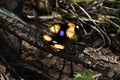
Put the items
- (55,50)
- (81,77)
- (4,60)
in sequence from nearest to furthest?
(81,77) < (55,50) < (4,60)

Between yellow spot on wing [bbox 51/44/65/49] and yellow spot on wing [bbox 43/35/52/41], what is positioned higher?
yellow spot on wing [bbox 43/35/52/41]

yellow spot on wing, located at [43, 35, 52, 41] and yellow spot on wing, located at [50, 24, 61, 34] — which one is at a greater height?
yellow spot on wing, located at [50, 24, 61, 34]

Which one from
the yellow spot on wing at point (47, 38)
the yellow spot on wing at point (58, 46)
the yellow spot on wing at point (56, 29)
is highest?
the yellow spot on wing at point (56, 29)

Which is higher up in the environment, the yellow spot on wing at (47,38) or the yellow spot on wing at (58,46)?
the yellow spot on wing at (47,38)

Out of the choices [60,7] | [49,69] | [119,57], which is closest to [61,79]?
[49,69]

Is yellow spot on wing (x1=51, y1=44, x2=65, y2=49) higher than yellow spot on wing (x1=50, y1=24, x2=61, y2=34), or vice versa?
yellow spot on wing (x1=50, y1=24, x2=61, y2=34)

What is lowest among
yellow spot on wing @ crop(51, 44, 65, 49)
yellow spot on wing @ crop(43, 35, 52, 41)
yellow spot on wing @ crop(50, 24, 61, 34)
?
yellow spot on wing @ crop(51, 44, 65, 49)

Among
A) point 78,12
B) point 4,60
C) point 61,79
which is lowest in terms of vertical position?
point 61,79

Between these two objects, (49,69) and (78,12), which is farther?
(78,12)

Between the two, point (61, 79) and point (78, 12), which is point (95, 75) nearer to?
point (61, 79)

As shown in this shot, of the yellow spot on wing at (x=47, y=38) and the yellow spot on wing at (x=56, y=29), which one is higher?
the yellow spot on wing at (x=56, y=29)

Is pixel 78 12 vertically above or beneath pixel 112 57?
above
